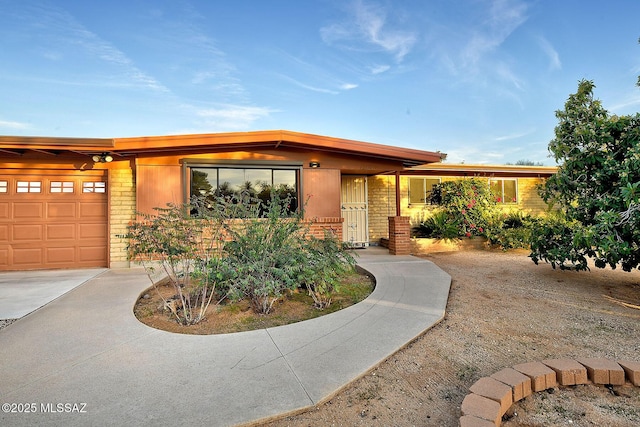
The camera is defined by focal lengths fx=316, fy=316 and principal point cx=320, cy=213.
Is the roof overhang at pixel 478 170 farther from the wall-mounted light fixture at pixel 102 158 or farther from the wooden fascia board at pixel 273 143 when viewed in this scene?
the wall-mounted light fixture at pixel 102 158

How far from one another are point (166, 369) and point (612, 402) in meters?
3.32

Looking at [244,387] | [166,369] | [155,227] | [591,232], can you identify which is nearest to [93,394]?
[166,369]

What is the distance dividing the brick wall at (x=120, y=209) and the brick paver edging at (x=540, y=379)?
766 centimetres

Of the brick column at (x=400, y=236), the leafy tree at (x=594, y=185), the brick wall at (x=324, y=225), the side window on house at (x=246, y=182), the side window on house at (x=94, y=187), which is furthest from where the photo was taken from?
the brick column at (x=400, y=236)

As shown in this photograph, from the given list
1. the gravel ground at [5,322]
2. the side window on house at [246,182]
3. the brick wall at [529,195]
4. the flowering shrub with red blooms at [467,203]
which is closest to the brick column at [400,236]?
the flowering shrub with red blooms at [467,203]

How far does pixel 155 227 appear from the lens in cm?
390

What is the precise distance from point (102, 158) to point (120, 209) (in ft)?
3.97

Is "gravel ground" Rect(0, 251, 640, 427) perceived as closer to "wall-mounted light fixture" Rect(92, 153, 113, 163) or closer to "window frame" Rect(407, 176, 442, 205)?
"wall-mounted light fixture" Rect(92, 153, 113, 163)

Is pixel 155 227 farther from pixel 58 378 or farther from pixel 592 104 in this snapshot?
pixel 592 104

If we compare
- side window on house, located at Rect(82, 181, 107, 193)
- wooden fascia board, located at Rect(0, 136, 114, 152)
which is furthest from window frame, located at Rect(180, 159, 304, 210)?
side window on house, located at Rect(82, 181, 107, 193)

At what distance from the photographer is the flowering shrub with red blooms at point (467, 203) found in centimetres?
1069

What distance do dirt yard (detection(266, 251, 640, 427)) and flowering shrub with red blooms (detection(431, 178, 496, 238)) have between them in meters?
4.86

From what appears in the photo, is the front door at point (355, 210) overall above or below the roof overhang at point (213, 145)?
below

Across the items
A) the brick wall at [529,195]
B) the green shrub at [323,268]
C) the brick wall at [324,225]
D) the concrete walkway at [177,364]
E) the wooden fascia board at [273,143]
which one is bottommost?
the concrete walkway at [177,364]
